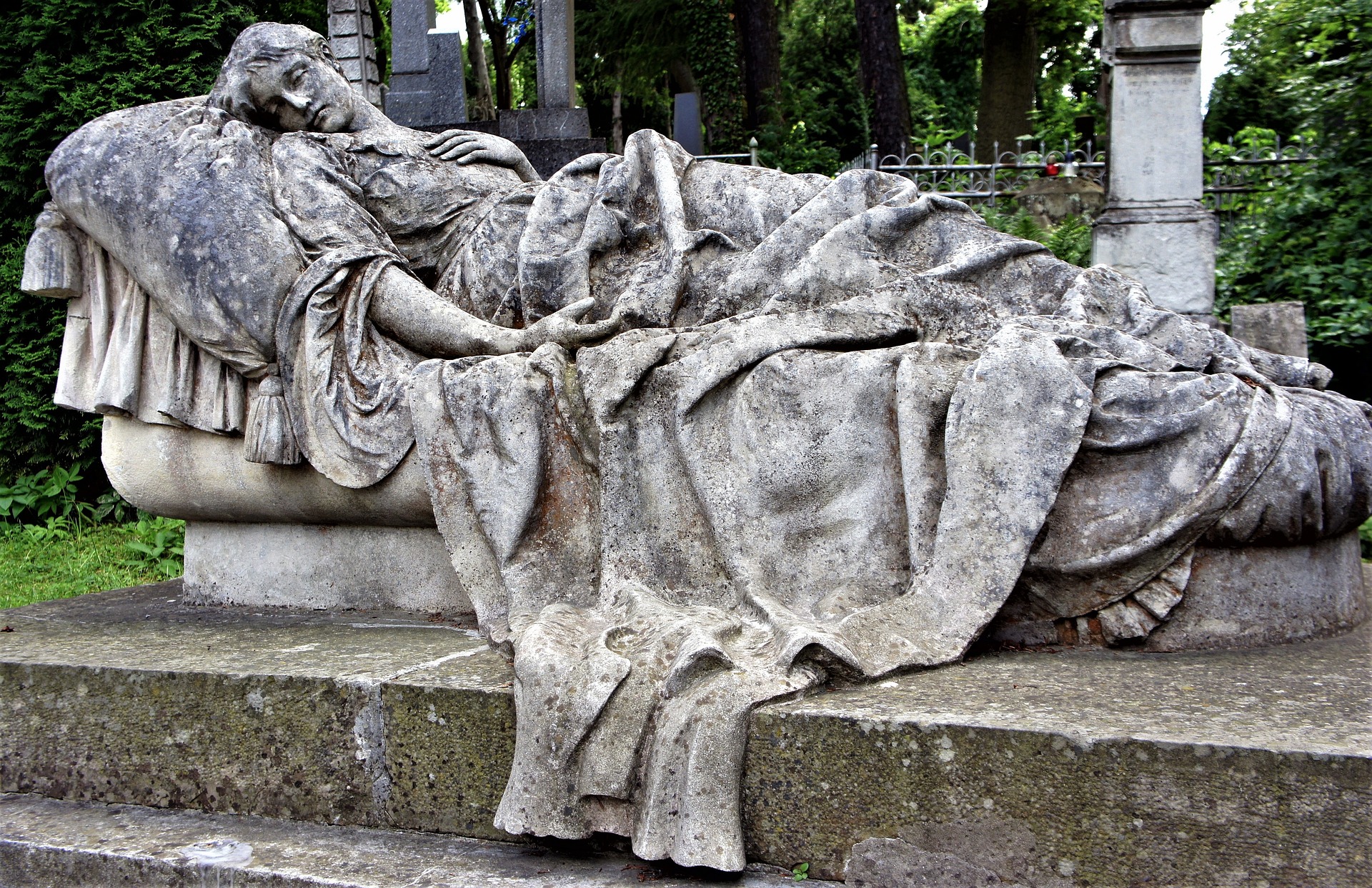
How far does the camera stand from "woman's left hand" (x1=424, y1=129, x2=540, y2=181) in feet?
12.8

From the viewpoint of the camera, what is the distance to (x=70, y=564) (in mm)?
6152

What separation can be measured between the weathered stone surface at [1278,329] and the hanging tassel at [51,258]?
163 inches

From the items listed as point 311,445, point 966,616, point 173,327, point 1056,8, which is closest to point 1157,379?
point 966,616

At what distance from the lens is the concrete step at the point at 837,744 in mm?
2027

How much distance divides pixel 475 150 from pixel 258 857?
2324 mm

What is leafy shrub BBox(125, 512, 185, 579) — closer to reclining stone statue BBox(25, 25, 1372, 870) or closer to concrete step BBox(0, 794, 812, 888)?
reclining stone statue BBox(25, 25, 1372, 870)

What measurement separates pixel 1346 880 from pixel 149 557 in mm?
5800

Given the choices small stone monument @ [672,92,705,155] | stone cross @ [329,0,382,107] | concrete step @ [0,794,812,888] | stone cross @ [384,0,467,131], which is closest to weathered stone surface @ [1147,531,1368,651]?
concrete step @ [0,794,812,888]

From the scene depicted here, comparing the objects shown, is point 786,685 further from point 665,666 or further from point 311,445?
point 311,445

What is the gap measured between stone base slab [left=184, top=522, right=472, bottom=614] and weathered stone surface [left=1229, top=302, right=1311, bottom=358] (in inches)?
128

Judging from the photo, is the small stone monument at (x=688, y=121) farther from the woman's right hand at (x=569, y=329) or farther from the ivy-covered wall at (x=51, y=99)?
the woman's right hand at (x=569, y=329)

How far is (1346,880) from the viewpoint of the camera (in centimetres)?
198

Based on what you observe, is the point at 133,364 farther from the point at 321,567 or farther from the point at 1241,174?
the point at 1241,174

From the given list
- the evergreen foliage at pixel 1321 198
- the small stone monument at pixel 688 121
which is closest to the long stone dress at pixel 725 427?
the evergreen foliage at pixel 1321 198
